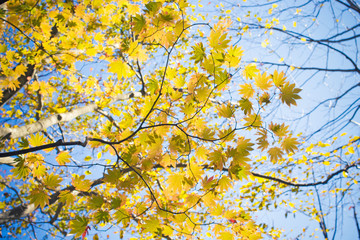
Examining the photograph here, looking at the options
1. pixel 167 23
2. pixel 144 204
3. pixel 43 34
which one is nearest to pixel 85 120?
pixel 43 34

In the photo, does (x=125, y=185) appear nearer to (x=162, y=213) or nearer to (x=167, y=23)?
(x=162, y=213)

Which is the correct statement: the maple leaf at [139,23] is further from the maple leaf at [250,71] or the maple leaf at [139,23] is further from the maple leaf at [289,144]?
the maple leaf at [289,144]

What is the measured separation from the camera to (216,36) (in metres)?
→ 1.26

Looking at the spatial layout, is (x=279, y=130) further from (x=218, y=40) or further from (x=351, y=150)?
(x=351, y=150)

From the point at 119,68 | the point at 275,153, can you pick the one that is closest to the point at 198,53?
the point at 119,68

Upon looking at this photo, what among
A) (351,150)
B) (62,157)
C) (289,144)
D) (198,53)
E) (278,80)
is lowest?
(62,157)

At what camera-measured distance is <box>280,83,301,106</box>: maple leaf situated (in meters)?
1.23

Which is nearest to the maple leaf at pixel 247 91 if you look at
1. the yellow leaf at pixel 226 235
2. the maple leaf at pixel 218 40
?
the maple leaf at pixel 218 40

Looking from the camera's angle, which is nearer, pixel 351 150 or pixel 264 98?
pixel 264 98

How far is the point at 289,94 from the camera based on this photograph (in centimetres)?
125

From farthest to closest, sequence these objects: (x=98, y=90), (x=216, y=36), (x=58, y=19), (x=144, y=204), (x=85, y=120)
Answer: (x=85, y=120)
(x=98, y=90)
(x=58, y=19)
(x=144, y=204)
(x=216, y=36)

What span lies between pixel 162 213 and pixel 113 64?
1264 millimetres

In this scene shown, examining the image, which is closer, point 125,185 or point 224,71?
point 224,71

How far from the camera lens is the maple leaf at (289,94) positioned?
4.04ft
